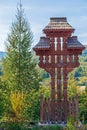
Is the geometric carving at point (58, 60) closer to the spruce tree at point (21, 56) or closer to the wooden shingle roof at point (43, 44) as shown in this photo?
the wooden shingle roof at point (43, 44)

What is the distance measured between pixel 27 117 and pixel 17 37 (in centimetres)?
1214

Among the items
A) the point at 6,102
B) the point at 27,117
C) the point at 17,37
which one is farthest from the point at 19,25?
the point at 27,117

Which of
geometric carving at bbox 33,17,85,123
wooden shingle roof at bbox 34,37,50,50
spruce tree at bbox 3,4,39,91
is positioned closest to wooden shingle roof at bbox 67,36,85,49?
geometric carving at bbox 33,17,85,123

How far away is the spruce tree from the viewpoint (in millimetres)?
35281

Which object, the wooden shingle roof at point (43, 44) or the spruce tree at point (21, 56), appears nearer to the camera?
the wooden shingle roof at point (43, 44)

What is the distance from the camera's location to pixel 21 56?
36.2 m

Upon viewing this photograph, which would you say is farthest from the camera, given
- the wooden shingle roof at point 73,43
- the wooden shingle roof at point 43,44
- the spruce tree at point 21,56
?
the spruce tree at point 21,56

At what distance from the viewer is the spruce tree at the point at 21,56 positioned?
116 ft

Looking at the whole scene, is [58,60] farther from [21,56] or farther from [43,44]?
[21,56]

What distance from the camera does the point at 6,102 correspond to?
93.7 feet

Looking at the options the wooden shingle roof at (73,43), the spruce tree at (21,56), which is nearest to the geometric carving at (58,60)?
the wooden shingle roof at (73,43)

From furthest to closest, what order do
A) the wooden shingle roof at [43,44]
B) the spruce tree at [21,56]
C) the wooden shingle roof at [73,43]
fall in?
1. the spruce tree at [21,56]
2. the wooden shingle roof at [43,44]
3. the wooden shingle roof at [73,43]

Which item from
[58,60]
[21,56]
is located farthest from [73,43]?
[21,56]

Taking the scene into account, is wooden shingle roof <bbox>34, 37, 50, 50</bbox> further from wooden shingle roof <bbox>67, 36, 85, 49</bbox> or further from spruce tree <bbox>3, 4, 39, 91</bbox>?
spruce tree <bbox>3, 4, 39, 91</bbox>
